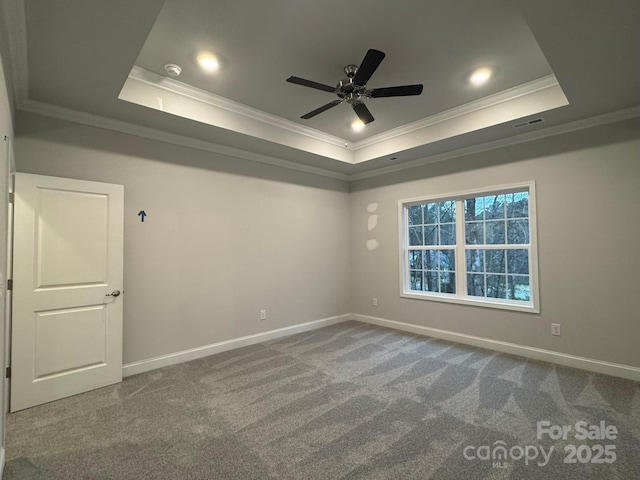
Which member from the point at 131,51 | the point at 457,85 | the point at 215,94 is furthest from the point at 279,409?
the point at 457,85

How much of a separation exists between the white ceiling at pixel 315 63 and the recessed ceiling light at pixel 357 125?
0.10 metres

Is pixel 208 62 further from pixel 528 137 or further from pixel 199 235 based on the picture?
pixel 528 137

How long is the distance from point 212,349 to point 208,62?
3159mm

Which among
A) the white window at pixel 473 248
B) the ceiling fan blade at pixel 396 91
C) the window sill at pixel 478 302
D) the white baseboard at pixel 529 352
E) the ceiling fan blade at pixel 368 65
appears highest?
the ceiling fan blade at pixel 368 65

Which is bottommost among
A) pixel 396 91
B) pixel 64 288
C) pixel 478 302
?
pixel 478 302

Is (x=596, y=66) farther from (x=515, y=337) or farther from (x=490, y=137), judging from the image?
(x=515, y=337)

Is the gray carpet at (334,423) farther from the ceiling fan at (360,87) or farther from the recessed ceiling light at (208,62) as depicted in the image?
the recessed ceiling light at (208,62)

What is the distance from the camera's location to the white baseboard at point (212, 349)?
3260mm

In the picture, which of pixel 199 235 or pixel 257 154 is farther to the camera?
pixel 257 154

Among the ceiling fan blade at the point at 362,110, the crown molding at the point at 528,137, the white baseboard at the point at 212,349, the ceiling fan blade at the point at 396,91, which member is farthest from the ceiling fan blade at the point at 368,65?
the white baseboard at the point at 212,349

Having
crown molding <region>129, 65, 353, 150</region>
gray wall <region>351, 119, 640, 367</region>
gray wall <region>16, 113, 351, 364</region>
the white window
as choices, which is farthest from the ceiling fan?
the white window

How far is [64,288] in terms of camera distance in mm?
2775

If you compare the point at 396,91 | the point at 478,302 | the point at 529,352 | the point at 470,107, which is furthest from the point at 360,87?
the point at 529,352

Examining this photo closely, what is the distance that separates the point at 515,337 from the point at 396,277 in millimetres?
1769
